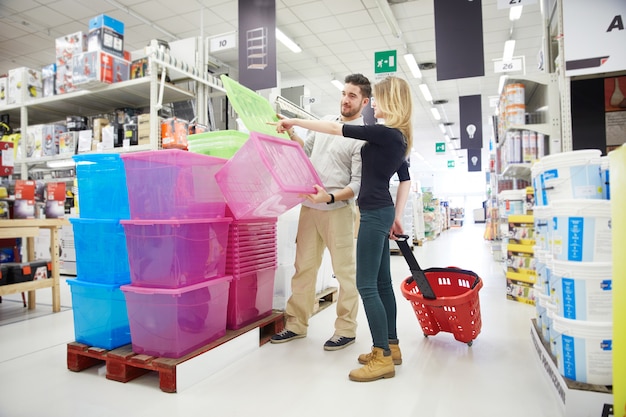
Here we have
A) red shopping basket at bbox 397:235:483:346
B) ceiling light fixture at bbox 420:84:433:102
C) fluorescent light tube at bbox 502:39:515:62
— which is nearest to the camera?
red shopping basket at bbox 397:235:483:346

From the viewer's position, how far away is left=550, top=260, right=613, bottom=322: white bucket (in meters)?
1.53

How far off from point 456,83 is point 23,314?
1147 centimetres

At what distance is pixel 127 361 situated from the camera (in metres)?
1.95

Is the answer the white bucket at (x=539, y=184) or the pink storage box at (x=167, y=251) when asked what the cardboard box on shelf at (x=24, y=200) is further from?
the white bucket at (x=539, y=184)

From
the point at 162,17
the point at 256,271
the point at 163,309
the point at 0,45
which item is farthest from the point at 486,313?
the point at 0,45

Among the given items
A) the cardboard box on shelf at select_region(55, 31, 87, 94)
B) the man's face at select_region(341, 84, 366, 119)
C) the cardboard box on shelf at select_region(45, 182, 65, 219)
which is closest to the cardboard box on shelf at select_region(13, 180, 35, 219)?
the cardboard box on shelf at select_region(45, 182, 65, 219)

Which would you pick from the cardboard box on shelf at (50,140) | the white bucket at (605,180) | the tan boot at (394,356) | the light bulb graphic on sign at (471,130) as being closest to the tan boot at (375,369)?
the tan boot at (394,356)

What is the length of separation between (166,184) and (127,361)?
35.8 inches

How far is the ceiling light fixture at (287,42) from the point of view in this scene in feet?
25.7

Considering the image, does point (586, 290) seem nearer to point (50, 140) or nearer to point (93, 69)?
point (93, 69)

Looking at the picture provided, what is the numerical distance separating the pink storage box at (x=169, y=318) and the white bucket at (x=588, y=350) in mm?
1672

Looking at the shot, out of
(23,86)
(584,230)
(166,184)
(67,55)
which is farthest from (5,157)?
(584,230)

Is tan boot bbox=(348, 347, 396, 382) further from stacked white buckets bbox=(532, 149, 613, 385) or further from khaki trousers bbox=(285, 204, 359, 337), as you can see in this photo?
stacked white buckets bbox=(532, 149, 613, 385)

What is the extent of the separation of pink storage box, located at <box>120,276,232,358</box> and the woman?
0.81 metres
